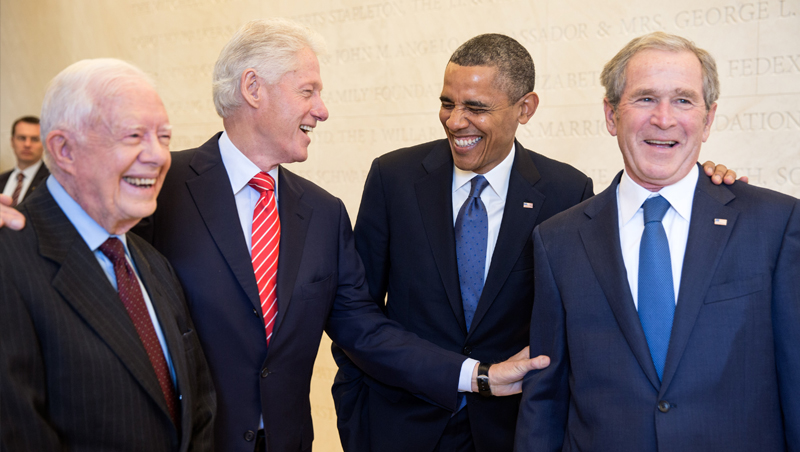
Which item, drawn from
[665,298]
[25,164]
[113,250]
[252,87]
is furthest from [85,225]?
[25,164]

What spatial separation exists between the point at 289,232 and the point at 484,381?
2.76ft

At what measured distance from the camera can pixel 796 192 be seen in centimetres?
379

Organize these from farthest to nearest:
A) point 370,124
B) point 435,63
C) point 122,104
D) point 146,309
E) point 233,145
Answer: point 370,124
point 435,63
point 233,145
point 146,309
point 122,104

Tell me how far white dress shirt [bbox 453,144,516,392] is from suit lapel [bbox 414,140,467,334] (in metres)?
0.05

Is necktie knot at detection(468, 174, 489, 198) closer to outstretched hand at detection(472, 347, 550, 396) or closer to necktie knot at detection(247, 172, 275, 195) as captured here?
outstretched hand at detection(472, 347, 550, 396)

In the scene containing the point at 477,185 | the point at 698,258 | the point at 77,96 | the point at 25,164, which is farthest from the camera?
the point at 25,164

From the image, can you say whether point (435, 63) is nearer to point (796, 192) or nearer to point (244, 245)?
point (796, 192)

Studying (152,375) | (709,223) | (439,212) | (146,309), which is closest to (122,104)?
(146,309)

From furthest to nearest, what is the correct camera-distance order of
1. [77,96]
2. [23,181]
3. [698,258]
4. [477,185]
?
[23,181] → [477,185] → [698,258] → [77,96]

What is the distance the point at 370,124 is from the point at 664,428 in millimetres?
3855

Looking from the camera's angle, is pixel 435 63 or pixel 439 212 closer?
pixel 439 212

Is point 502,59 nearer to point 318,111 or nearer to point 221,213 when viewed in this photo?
point 318,111

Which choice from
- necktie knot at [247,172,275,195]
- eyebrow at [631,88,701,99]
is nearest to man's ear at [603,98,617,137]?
eyebrow at [631,88,701,99]

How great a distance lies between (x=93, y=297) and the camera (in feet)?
4.97
